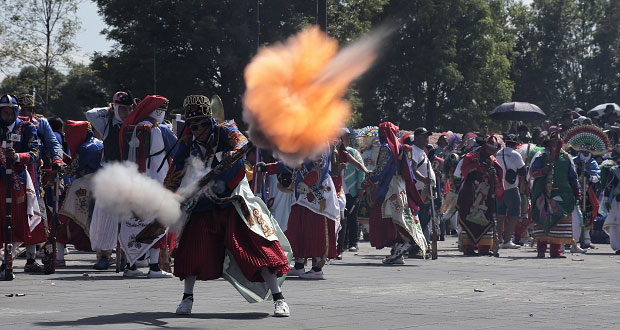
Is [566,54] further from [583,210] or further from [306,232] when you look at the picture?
[306,232]

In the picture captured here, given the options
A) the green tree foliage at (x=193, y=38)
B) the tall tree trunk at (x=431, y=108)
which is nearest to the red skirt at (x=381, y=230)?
the green tree foliage at (x=193, y=38)

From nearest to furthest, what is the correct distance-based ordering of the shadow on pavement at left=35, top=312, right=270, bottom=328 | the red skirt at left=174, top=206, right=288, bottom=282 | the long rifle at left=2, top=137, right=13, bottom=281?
the shadow on pavement at left=35, top=312, right=270, bottom=328 < the red skirt at left=174, top=206, right=288, bottom=282 < the long rifle at left=2, top=137, right=13, bottom=281

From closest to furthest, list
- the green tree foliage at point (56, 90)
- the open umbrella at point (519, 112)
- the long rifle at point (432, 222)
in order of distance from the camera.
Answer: the long rifle at point (432, 222) → the open umbrella at point (519, 112) → the green tree foliage at point (56, 90)

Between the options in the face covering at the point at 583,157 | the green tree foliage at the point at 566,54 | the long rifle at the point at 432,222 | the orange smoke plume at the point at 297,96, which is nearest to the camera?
the orange smoke plume at the point at 297,96

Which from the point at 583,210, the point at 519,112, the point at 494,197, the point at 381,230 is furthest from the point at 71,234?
the point at 519,112

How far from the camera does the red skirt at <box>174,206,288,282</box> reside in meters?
9.82

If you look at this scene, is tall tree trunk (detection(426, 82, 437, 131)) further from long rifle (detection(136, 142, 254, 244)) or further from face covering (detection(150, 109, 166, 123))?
long rifle (detection(136, 142, 254, 244))

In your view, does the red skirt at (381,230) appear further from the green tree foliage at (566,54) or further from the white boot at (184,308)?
the green tree foliage at (566,54)

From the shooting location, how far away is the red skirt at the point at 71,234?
16125 mm

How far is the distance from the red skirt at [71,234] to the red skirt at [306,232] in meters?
3.56

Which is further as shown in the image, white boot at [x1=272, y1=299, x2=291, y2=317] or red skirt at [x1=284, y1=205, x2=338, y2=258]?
red skirt at [x1=284, y1=205, x2=338, y2=258]

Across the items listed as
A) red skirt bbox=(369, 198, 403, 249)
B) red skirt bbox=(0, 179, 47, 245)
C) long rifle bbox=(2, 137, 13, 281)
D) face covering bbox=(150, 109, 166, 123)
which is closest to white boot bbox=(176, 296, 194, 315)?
long rifle bbox=(2, 137, 13, 281)

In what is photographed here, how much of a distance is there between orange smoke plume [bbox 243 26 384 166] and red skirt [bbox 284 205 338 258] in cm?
444

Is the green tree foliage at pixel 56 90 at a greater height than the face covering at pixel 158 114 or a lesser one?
greater
